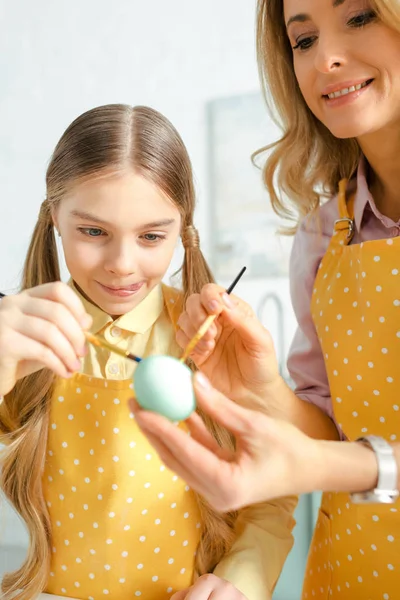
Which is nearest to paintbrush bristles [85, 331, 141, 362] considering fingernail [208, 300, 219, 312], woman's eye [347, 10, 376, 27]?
fingernail [208, 300, 219, 312]

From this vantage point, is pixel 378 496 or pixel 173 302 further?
pixel 173 302

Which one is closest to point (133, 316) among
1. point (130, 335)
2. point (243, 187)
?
point (130, 335)

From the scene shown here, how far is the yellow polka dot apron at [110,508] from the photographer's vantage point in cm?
103

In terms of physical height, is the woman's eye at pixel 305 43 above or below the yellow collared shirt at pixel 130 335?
above

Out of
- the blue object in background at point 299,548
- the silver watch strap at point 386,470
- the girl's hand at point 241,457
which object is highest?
the girl's hand at point 241,457

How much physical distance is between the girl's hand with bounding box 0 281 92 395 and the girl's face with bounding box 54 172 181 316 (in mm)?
174

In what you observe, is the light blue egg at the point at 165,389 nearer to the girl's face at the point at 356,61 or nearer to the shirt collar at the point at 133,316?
the shirt collar at the point at 133,316

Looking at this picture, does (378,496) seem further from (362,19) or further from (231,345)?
(362,19)

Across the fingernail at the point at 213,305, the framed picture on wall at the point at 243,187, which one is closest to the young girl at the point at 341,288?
the fingernail at the point at 213,305

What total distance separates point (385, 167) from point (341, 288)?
224 mm

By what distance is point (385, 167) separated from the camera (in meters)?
1.14

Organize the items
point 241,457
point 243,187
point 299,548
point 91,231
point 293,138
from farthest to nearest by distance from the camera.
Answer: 1. point 243,187
2. point 299,548
3. point 293,138
4. point 91,231
5. point 241,457

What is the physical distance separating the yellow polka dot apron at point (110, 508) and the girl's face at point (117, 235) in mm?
154

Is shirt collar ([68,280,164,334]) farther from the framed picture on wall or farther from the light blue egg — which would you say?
the framed picture on wall
